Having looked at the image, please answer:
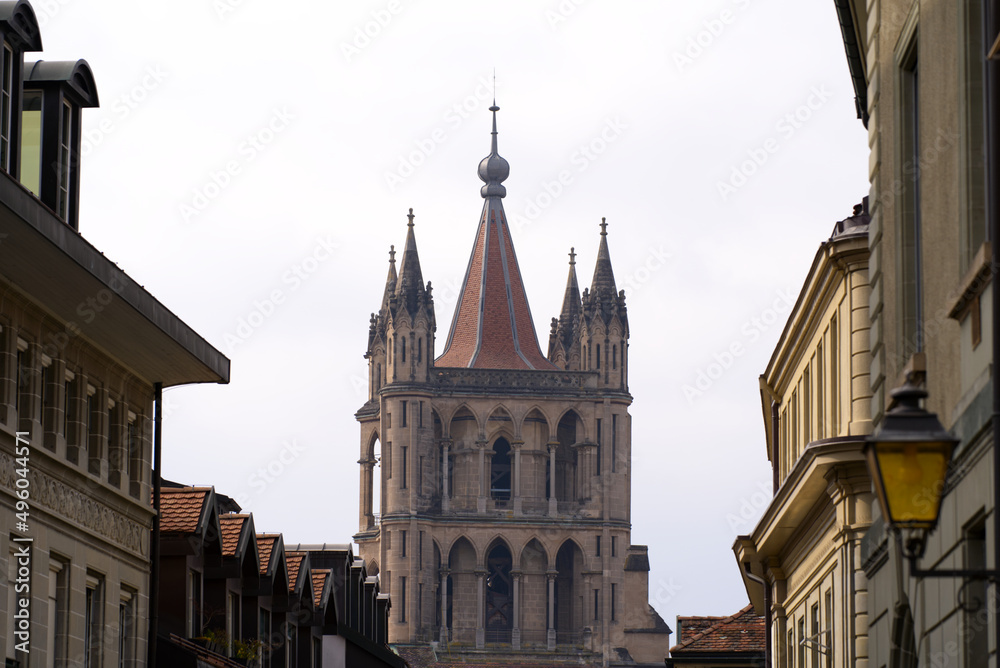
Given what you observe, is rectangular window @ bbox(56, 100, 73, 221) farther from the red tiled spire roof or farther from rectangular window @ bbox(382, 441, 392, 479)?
the red tiled spire roof

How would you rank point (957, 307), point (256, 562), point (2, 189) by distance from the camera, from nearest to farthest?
point (957, 307) → point (2, 189) → point (256, 562)

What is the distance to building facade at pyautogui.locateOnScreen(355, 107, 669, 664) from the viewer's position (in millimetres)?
134125

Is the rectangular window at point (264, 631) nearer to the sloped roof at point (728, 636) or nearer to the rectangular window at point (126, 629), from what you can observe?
the sloped roof at point (728, 636)

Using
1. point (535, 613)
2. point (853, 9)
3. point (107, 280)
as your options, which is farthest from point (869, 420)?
point (535, 613)

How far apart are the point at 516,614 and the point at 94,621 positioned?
106456 millimetres

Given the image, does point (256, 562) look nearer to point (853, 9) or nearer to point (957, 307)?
point (853, 9)

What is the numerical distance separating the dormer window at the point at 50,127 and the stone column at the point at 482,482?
353 ft

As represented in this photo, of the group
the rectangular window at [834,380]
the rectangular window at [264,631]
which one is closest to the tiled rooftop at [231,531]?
the rectangular window at [264,631]

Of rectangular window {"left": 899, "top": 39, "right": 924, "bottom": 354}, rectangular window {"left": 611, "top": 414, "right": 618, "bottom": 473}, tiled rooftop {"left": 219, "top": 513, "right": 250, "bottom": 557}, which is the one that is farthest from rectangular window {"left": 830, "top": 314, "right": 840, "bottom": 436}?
rectangular window {"left": 611, "top": 414, "right": 618, "bottom": 473}

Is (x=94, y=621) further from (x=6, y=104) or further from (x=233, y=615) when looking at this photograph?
(x=233, y=615)

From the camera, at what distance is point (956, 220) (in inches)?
586

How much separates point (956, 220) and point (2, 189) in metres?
10.6

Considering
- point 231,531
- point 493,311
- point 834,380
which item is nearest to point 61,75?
point 834,380

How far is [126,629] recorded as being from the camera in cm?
3064
